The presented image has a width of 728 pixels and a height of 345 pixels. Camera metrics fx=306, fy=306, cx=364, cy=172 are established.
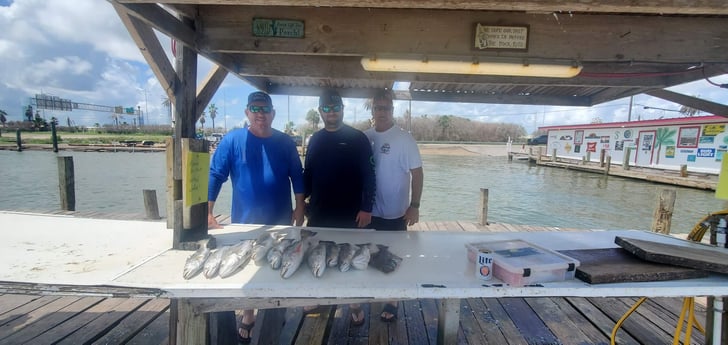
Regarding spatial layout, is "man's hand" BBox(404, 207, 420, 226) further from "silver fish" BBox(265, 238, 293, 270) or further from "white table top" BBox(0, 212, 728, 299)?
"silver fish" BBox(265, 238, 293, 270)

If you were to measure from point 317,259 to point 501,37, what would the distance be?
166cm

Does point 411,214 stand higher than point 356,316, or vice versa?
point 411,214

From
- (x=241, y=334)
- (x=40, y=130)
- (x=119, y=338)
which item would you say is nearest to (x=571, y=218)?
(x=241, y=334)

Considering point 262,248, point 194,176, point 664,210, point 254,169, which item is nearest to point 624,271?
point 262,248

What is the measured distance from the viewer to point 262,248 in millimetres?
1584

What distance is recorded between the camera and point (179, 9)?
5.78ft

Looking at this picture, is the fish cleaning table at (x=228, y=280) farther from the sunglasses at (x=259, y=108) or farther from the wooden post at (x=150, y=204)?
the wooden post at (x=150, y=204)

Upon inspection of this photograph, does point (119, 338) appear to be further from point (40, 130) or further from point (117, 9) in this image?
point (40, 130)

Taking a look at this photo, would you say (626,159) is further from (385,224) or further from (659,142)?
(385,224)

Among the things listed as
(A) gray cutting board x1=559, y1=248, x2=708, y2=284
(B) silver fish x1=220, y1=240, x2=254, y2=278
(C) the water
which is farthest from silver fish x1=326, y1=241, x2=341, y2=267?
(C) the water

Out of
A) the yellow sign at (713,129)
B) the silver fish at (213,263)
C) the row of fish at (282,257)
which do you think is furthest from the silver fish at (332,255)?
the yellow sign at (713,129)

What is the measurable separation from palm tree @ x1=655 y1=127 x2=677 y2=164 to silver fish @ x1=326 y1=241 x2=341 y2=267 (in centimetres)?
2383

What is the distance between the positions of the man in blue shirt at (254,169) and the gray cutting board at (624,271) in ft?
6.82

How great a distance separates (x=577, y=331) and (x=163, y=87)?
3580 mm
